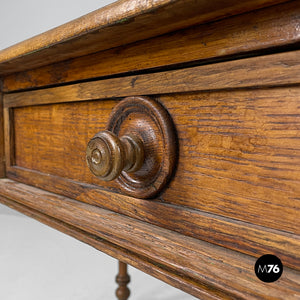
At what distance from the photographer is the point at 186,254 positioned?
0.32 m

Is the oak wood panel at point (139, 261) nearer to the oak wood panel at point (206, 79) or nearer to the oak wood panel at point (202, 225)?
the oak wood panel at point (202, 225)

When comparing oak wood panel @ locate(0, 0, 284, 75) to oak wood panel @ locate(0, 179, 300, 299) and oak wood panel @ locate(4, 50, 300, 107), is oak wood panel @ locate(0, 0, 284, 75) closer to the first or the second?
oak wood panel @ locate(4, 50, 300, 107)

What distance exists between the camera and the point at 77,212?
458 mm

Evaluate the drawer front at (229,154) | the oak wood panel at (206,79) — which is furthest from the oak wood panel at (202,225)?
the oak wood panel at (206,79)

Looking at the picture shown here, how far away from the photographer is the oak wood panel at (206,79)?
271mm

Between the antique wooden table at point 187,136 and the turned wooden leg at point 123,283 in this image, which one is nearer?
the antique wooden table at point 187,136

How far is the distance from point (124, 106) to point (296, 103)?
0.20 meters

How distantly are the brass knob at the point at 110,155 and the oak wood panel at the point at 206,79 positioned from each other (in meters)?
0.06

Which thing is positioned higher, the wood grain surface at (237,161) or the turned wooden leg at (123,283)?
the wood grain surface at (237,161)

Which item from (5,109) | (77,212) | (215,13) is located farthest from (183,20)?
(5,109)

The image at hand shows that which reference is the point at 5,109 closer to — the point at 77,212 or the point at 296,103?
the point at 77,212

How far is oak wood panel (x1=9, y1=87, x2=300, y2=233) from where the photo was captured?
28 cm

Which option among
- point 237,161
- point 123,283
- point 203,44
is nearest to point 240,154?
point 237,161

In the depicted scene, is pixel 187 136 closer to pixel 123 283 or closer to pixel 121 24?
pixel 121 24
